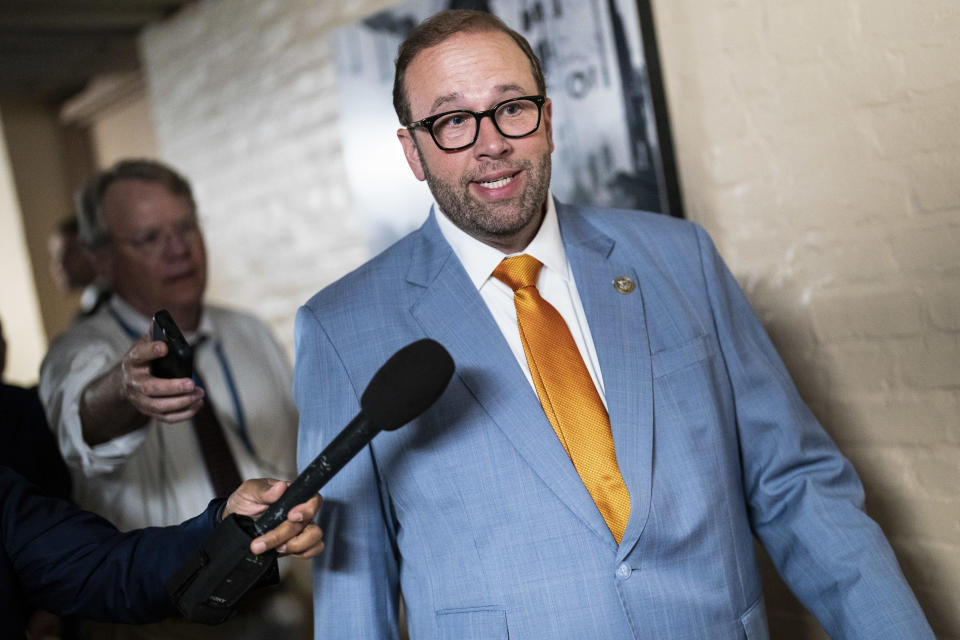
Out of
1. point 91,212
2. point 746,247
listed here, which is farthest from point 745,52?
point 91,212

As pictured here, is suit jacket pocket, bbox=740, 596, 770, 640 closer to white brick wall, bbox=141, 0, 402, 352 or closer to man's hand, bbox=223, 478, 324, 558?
man's hand, bbox=223, 478, 324, 558

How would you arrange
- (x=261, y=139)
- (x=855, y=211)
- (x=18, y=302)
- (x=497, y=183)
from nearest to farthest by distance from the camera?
(x=497, y=183) → (x=855, y=211) → (x=261, y=139) → (x=18, y=302)

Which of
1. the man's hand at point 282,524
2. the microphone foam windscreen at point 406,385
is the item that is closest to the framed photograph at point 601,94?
the microphone foam windscreen at point 406,385

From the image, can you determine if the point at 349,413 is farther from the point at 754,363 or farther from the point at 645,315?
the point at 754,363

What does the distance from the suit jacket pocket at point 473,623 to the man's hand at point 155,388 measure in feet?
1.57

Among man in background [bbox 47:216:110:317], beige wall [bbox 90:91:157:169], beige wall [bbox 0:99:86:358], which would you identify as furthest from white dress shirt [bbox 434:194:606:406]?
beige wall [bbox 0:99:86:358]

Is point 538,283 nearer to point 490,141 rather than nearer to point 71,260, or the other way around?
point 490,141

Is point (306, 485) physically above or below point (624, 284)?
below

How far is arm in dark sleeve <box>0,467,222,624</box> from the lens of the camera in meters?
1.18

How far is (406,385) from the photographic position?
0.92m

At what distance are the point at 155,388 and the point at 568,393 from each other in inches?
23.4

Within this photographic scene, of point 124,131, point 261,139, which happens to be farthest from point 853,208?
point 124,131

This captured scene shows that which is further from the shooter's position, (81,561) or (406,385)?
(81,561)

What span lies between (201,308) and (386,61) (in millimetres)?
830
